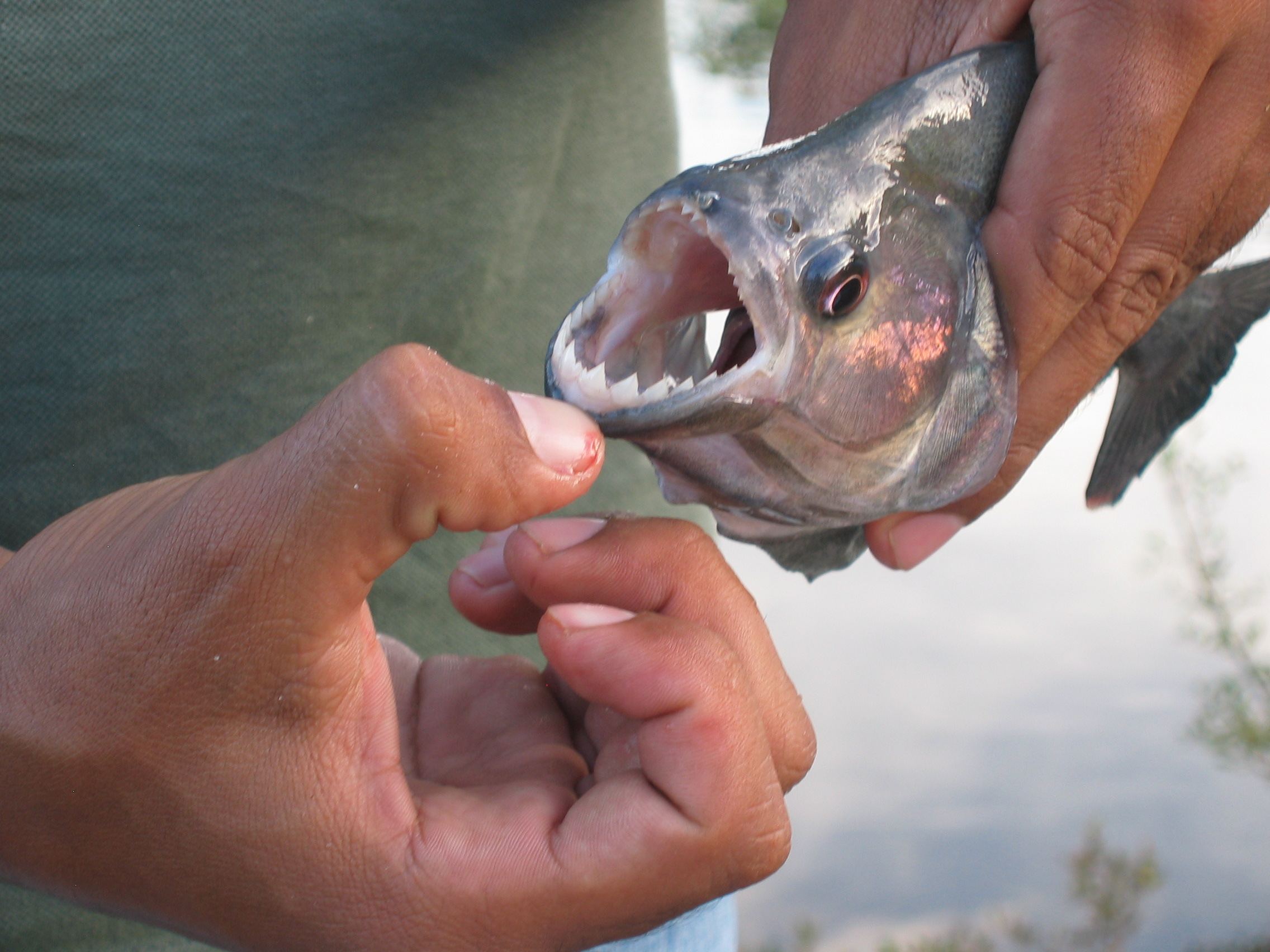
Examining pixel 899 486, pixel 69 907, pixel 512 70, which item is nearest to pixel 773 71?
pixel 512 70

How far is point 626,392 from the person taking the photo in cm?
122

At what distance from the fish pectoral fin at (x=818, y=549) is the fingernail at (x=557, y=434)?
87cm

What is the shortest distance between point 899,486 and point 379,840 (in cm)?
90

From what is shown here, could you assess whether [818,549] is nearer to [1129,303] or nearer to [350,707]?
[1129,303]

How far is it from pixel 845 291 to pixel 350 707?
81 cm

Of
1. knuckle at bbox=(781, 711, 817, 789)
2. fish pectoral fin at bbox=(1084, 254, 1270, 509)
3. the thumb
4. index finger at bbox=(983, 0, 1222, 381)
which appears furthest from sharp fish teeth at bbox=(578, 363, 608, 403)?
fish pectoral fin at bbox=(1084, 254, 1270, 509)

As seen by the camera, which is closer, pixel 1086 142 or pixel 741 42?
pixel 1086 142

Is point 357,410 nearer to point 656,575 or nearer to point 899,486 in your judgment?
point 656,575

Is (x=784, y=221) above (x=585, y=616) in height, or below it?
above

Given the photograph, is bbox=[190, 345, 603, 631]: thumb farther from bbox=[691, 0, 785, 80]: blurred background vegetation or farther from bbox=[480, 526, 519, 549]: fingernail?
bbox=[691, 0, 785, 80]: blurred background vegetation

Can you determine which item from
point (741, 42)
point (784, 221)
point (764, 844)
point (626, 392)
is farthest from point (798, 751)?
point (741, 42)

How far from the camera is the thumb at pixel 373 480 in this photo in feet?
2.99

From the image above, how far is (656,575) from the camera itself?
4.29 feet

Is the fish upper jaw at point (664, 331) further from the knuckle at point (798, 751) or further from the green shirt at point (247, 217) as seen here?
the green shirt at point (247, 217)
